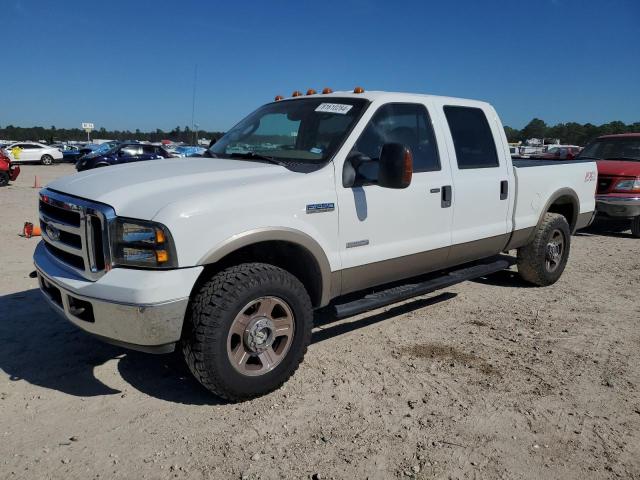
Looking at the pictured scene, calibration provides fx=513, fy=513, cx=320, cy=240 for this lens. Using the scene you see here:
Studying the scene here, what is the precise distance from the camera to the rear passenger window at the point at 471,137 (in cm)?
448

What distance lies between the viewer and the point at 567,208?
6.26 m

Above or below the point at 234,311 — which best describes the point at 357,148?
above

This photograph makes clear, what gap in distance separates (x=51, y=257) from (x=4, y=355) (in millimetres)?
1036

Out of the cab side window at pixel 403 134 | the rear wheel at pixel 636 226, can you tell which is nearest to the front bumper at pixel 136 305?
the cab side window at pixel 403 134

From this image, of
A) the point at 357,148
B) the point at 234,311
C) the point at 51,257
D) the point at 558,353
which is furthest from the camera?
the point at 558,353

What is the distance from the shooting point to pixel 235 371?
10.2 feet

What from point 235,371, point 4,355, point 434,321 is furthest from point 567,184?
point 4,355

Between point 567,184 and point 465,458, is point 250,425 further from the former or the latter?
point 567,184

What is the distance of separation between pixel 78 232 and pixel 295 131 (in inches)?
70.2

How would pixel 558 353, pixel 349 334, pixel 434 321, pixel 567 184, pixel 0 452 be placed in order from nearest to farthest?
pixel 0 452 < pixel 558 353 < pixel 349 334 < pixel 434 321 < pixel 567 184

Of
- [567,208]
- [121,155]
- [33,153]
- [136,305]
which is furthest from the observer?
[33,153]

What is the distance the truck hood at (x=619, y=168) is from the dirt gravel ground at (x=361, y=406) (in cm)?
525

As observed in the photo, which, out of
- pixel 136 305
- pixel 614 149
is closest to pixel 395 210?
pixel 136 305

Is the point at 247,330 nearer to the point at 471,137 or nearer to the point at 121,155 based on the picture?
the point at 471,137
